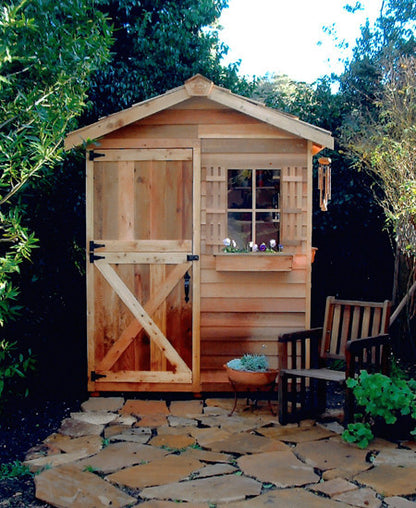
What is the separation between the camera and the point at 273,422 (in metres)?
4.68

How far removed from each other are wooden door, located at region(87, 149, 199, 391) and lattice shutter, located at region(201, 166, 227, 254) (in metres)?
0.13

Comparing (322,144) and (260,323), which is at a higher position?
(322,144)

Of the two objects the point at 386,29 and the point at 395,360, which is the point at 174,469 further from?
the point at 386,29

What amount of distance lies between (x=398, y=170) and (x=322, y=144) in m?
1.39

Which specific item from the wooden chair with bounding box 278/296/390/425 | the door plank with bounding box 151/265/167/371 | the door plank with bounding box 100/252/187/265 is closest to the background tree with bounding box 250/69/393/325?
the wooden chair with bounding box 278/296/390/425

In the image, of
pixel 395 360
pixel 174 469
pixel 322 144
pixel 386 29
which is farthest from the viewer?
pixel 386 29

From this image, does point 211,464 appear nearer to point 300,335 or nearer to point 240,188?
point 300,335

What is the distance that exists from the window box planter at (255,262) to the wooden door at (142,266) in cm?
32

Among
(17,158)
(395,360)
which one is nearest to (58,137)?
(17,158)

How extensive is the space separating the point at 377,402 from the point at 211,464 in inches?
51.2

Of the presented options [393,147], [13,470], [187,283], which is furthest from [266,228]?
[13,470]

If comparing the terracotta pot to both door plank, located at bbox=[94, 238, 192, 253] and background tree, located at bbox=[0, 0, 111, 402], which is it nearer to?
door plank, located at bbox=[94, 238, 192, 253]

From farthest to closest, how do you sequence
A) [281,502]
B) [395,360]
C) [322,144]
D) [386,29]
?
[386,29]
[395,360]
[322,144]
[281,502]

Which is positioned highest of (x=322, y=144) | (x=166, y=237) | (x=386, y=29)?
(x=386, y=29)
